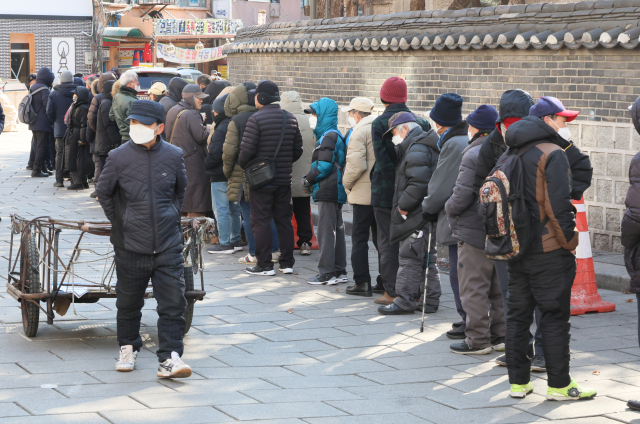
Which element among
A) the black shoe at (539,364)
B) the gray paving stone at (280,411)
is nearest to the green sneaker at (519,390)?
the black shoe at (539,364)

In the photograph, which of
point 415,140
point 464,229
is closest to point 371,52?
point 415,140

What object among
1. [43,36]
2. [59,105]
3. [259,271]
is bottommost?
[259,271]

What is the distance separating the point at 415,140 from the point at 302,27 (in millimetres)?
8932

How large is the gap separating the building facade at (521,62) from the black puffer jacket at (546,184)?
180 inches

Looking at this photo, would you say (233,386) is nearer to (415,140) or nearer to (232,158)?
(415,140)

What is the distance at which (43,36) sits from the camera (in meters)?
33.1

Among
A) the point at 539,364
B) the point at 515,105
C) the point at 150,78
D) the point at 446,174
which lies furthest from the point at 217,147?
the point at 150,78

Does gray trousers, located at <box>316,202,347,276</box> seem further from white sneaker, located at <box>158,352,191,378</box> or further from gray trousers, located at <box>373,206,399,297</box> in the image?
white sneaker, located at <box>158,352,191,378</box>

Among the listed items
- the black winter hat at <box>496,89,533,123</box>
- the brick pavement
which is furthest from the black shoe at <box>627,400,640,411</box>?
the black winter hat at <box>496,89,533,123</box>

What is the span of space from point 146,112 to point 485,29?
21.7 ft

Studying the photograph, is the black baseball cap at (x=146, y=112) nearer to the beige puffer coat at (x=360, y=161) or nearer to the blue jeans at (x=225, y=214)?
the beige puffer coat at (x=360, y=161)

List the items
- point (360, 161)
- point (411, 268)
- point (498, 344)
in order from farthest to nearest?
point (360, 161) → point (411, 268) → point (498, 344)

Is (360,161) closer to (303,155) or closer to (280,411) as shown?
(303,155)

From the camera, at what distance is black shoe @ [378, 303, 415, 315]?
23.7 ft
